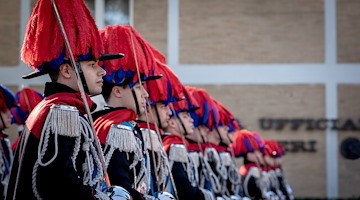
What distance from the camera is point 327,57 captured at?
2014 centimetres

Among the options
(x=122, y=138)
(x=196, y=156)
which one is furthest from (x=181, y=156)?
(x=122, y=138)

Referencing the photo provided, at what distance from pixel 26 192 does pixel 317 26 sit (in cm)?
1770

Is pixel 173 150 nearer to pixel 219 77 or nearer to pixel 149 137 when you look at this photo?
pixel 149 137

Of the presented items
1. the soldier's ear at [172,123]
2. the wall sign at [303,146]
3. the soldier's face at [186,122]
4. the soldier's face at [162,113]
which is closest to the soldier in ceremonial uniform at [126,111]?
the soldier's face at [162,113]

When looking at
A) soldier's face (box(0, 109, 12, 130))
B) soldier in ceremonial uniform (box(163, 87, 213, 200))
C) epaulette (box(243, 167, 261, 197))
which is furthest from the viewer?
epaulette (box(243, 167, 261, 197))

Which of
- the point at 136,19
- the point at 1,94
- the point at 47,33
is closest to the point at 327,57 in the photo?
the point at 136,19

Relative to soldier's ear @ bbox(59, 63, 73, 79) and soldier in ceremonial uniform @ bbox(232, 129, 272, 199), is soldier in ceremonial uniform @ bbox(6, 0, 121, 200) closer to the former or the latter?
soldier's ear @ bbox(59, 63, 73, 79)

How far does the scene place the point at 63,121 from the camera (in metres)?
3.52

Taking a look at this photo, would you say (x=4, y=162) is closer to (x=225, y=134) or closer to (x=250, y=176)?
(x=225, y=134)

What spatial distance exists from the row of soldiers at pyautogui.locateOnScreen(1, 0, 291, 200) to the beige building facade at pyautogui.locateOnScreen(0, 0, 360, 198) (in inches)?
537

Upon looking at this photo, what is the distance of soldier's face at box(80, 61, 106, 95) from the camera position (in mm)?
3893

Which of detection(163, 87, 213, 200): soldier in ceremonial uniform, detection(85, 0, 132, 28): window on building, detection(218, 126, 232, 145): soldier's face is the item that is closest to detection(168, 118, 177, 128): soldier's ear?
detection(163, 87, 213, 200): soldier in ceremonial uniform

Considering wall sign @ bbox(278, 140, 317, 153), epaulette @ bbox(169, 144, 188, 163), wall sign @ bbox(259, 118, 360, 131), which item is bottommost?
wall sign @ bbox(278, 140, 317, 153)

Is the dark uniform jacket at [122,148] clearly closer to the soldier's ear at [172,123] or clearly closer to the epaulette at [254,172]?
the soldier's ear at [172,123]
